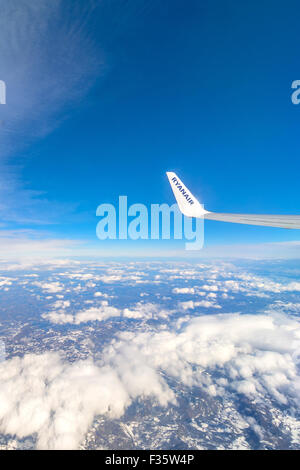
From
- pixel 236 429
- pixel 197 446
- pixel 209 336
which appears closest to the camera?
pixel 197 446

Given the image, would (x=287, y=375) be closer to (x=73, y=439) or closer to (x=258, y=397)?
(x=258, y=397)

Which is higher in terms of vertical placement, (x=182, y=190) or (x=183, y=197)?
(x=182, y=190)

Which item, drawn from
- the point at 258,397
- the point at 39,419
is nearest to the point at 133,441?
the point at 39,419

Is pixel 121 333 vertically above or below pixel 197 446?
below

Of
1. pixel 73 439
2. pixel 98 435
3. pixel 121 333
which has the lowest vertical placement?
pixel 121 333

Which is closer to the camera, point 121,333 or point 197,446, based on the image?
point 197,446

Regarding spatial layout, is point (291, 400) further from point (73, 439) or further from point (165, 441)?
point (73, 439)

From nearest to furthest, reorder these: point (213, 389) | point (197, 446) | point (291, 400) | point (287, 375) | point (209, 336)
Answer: point (197, 446) → point (291, 400) → point (213, 389) → point (287, 375) → point (209, 336)
